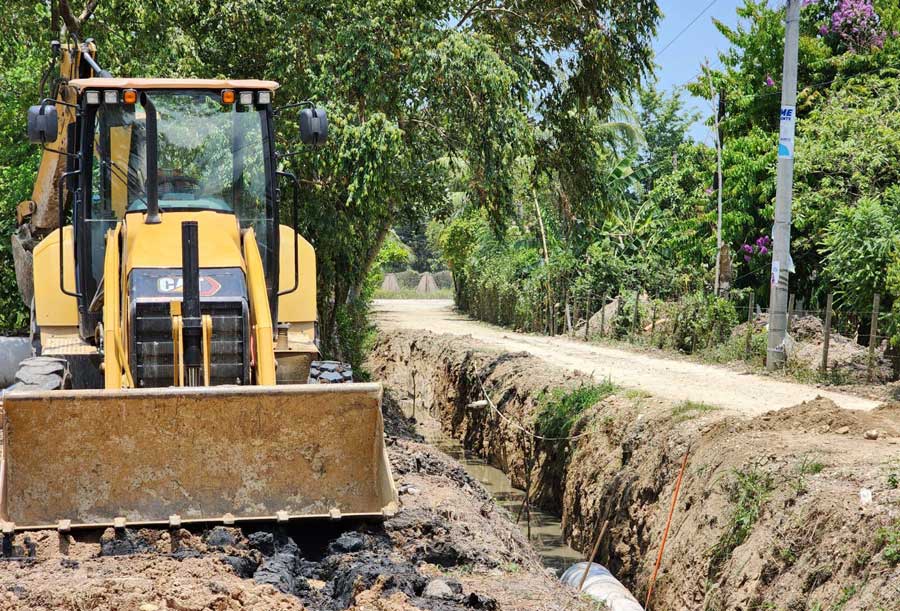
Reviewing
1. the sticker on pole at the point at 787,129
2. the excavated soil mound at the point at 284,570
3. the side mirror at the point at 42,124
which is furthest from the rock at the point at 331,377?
the sticker on pole at the point at 787,129

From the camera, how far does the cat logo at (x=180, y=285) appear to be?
25.6 feet

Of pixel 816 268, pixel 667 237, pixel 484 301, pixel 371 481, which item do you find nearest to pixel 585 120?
pixel 816 268

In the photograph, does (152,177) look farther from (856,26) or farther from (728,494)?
(856,26)

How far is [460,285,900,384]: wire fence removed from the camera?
53.2ft

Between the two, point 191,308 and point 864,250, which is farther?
point 864,250

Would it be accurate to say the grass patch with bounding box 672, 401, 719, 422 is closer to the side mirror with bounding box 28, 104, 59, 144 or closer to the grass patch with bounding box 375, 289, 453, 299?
the side mirror with bounding box 28, 104, 59, 144

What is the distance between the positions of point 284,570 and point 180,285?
7.83ft

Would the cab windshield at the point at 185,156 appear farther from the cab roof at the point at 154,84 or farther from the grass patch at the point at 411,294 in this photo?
the grass patch at the point at 411,294

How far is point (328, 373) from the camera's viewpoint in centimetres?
977

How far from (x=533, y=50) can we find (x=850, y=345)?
7707 mm

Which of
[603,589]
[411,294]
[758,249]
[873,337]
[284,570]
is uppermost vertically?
[758,249]

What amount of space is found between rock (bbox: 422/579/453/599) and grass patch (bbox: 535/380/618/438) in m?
9.15

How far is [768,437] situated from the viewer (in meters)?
10.4

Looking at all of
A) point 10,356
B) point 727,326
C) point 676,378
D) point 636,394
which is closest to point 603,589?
point 636,394
